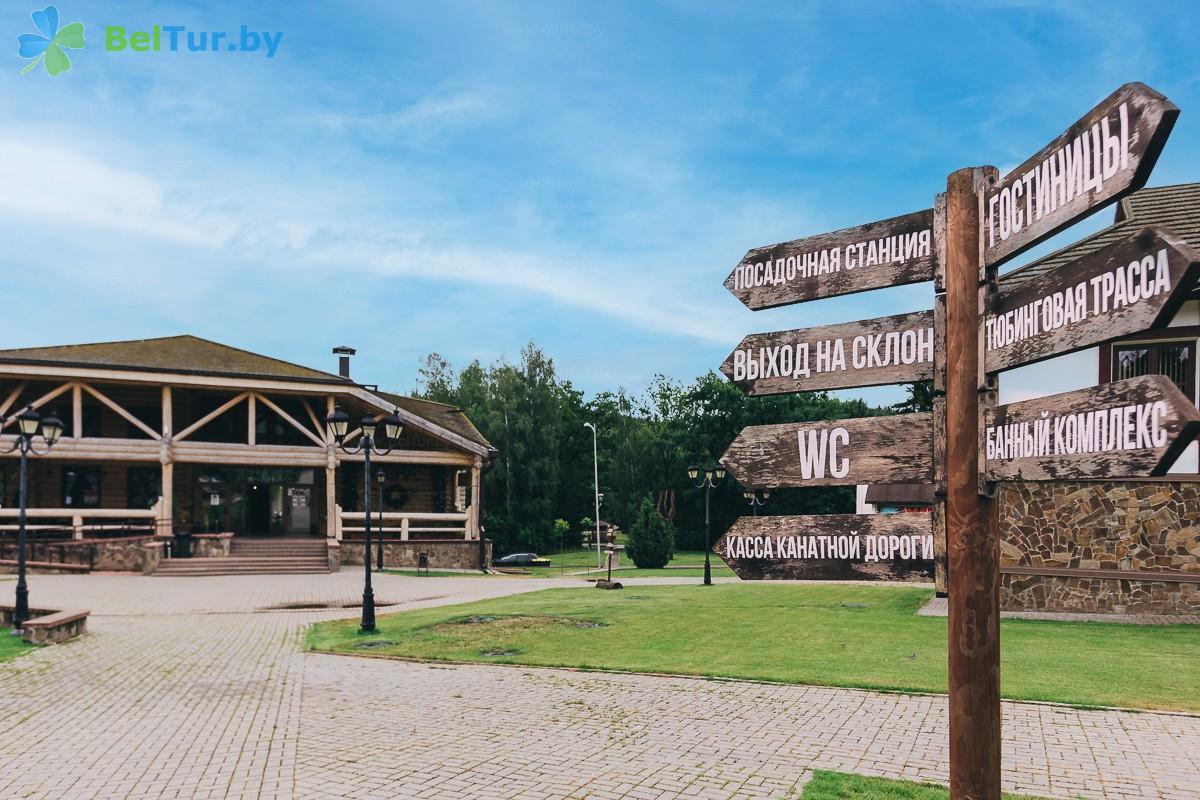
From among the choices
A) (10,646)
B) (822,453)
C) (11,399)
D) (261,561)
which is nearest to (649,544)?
(261,561)

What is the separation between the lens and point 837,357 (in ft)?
13.1

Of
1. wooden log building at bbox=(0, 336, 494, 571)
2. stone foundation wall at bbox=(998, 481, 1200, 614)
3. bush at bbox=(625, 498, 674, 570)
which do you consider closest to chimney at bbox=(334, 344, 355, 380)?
wooden log building at bbox=(0, 336, 494, 571)

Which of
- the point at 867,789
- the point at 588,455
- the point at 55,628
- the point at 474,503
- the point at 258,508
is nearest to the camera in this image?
the point at 867,789

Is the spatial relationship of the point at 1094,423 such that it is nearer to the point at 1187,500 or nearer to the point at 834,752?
the point at 834,752

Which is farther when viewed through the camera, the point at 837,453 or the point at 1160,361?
the point at 1160,361

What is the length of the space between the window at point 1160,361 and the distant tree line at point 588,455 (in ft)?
121

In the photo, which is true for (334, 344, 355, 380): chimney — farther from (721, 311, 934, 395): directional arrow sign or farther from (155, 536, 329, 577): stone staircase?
(721, 311, 934, 395): directional arrow sign

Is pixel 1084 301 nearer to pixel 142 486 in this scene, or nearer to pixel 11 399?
pixel 11 399

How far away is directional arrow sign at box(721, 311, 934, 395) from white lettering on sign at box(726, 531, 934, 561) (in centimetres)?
67

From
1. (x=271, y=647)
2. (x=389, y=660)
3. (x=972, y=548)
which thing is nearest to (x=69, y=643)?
(x=271, y=647)

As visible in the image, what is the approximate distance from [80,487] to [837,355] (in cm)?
3582

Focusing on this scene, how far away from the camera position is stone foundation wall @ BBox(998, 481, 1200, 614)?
1530cm

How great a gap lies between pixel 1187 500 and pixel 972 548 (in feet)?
49.0

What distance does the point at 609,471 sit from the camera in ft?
211
